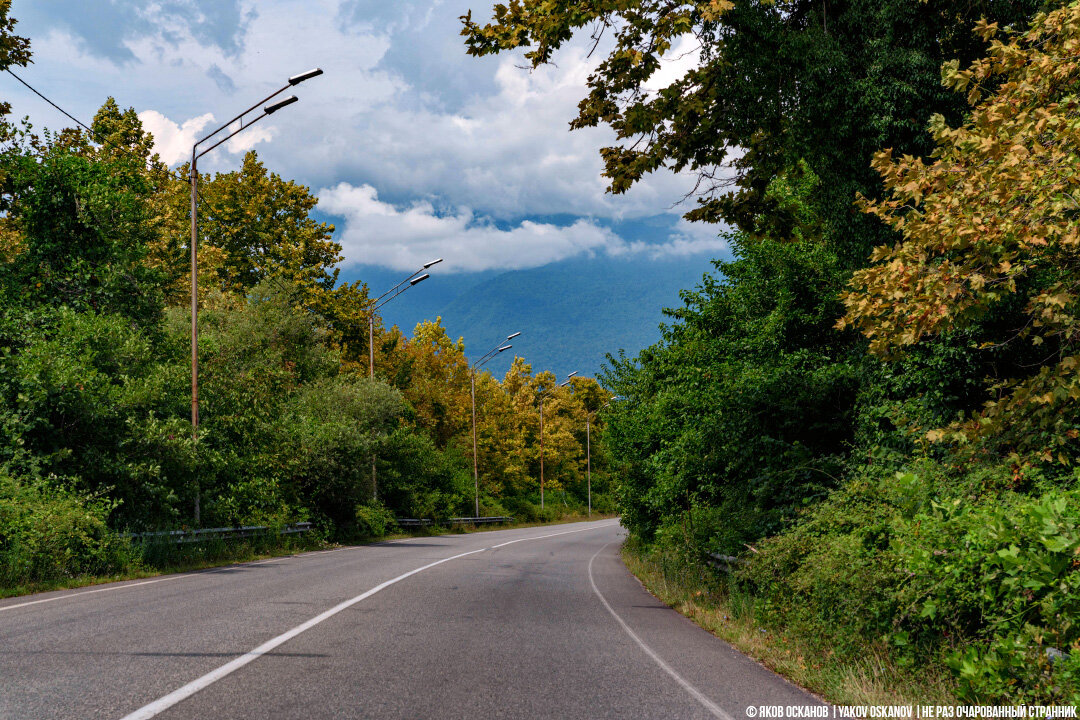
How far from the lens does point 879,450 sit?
1029cm

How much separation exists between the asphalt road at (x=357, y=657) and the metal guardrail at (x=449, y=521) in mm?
26736

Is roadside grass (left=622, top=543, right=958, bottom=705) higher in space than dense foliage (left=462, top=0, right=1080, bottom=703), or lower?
lower

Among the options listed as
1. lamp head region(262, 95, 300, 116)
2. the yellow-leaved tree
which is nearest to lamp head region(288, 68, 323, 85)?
lamp head region(262, 95, 300, 116)

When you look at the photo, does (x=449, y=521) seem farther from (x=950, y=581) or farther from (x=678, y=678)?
(x=950, y=581)

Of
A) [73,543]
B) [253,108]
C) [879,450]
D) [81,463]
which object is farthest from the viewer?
[253,108]

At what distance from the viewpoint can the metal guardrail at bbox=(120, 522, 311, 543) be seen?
1571cm

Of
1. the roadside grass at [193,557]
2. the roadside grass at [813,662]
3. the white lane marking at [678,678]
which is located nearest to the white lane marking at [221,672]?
the white lane marking at [678,678]

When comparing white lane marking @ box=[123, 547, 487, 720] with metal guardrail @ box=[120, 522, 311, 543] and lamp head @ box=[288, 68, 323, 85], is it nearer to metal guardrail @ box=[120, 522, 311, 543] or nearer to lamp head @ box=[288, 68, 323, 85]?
metal guardrail @ box=[120, 522, 311, 543]

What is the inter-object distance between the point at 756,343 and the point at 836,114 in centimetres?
465

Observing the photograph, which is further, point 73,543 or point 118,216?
point 118,216

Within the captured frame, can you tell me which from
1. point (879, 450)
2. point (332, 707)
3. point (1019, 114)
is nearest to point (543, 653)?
point (332, 707)

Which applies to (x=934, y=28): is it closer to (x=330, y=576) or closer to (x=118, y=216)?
(x=330, y=576)

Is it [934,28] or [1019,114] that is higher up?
[934,28]

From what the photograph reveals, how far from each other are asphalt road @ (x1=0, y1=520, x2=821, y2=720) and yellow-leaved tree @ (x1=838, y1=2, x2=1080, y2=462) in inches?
140
